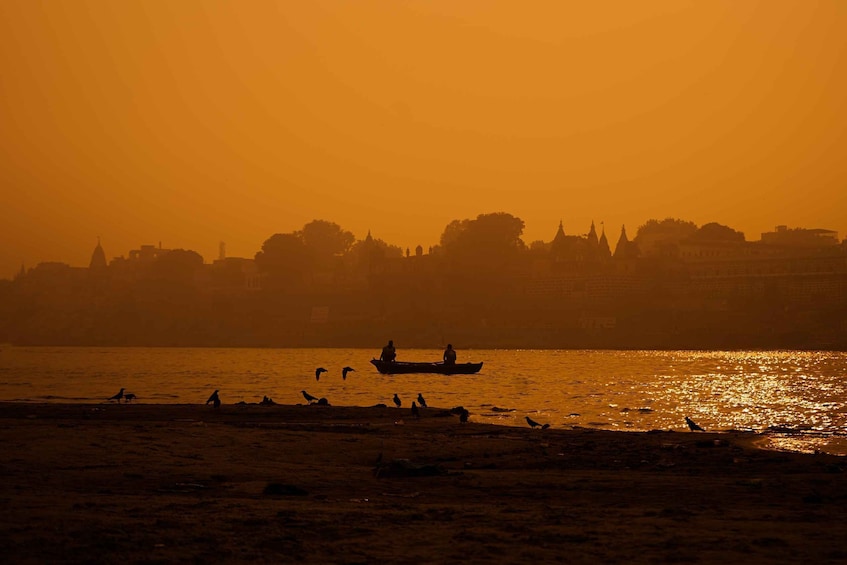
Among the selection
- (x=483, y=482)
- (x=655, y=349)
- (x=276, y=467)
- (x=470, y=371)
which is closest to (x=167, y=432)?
(x=276, y=467)

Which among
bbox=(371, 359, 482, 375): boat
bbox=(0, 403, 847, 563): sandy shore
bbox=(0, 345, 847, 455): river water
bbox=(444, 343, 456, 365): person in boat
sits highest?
bbox=(444, 343, 456, 365): person in boat

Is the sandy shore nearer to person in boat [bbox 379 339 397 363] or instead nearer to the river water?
the river water

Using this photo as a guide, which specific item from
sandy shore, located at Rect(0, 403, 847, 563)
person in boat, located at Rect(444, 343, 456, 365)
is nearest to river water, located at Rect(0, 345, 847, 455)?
person in boat, located at Rect(444, 343, 456, 365)

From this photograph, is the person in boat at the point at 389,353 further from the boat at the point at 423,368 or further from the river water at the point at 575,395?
the river water at the point at 575,395

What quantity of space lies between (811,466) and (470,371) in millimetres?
50108

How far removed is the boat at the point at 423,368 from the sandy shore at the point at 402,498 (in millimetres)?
40316

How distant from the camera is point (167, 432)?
23.5 metres

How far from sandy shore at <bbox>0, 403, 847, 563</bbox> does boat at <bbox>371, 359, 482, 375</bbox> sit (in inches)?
1587

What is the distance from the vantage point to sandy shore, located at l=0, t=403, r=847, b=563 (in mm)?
11789

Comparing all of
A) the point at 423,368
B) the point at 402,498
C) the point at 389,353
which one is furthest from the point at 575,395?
the point at 402,498

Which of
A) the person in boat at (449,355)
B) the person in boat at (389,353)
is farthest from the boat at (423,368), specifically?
the person in boat at (389,353)

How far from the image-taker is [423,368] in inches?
2601

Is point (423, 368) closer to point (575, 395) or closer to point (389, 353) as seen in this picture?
point (389, 353)

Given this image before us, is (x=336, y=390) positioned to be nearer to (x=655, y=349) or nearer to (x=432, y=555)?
(x=432, y=555)
